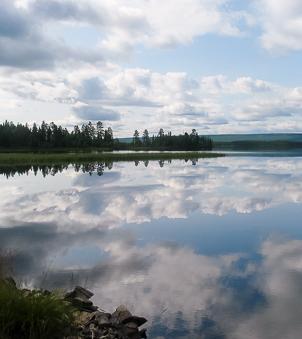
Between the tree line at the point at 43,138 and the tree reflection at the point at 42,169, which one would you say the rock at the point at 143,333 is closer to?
the tree reflection at the point at 42,169

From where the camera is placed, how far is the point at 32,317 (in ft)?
28.2

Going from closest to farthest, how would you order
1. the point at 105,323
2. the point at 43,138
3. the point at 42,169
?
1. the point at 105,323
2. the point at 42,169
3. the point at 43,138

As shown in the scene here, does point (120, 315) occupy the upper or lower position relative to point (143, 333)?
upper

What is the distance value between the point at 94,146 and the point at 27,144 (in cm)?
2875

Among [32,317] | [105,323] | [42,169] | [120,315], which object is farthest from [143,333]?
[42,169]

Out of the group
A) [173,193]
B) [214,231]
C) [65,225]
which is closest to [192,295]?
[214,231]

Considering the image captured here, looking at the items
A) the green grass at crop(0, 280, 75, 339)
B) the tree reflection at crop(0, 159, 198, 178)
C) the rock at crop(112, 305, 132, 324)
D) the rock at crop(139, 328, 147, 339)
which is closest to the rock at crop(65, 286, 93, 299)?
the rock at crop(112, 305, 132, 324)

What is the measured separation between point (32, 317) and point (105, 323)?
7.37 ft

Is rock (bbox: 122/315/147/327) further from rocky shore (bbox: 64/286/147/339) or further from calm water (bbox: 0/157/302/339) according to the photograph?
calm water (bbox: 0/157/302/339)

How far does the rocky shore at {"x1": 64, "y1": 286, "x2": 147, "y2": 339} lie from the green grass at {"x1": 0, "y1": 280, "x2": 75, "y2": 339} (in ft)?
1.59

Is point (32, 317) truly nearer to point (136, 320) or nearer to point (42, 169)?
point (136, 320)

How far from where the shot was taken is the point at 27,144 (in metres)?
166

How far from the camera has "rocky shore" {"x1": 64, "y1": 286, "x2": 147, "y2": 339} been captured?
984 cm

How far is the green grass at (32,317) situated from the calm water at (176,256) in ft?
8.99
